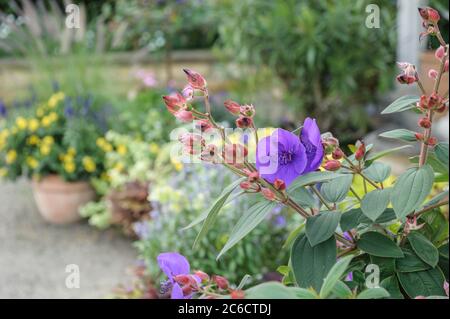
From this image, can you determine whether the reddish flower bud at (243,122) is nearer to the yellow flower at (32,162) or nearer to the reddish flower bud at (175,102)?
the reddish flower bud at (175,102)

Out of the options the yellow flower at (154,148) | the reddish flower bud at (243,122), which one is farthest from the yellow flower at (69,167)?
the reddish flower bud at (243,122)

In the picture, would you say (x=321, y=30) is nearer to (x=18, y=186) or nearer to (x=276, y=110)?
(x=276, y=110)

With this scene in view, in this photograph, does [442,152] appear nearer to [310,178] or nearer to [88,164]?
[310,178]

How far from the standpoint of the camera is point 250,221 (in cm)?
72

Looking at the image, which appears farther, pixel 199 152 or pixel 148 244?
pixel 148 244

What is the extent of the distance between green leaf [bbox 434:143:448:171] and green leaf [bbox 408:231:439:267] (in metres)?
0.10

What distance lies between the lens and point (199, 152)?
0.72 meters

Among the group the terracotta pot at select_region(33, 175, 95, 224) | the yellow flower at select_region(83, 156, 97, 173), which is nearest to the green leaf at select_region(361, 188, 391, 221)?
the yellow flower at select_region(83, 156, 97, 173)

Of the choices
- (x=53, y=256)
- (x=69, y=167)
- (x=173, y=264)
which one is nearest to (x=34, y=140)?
(x=69, y=167)

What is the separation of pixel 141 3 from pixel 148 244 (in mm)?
4331

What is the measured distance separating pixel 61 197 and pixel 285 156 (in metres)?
2.95

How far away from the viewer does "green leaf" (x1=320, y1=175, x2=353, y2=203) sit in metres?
0.81
